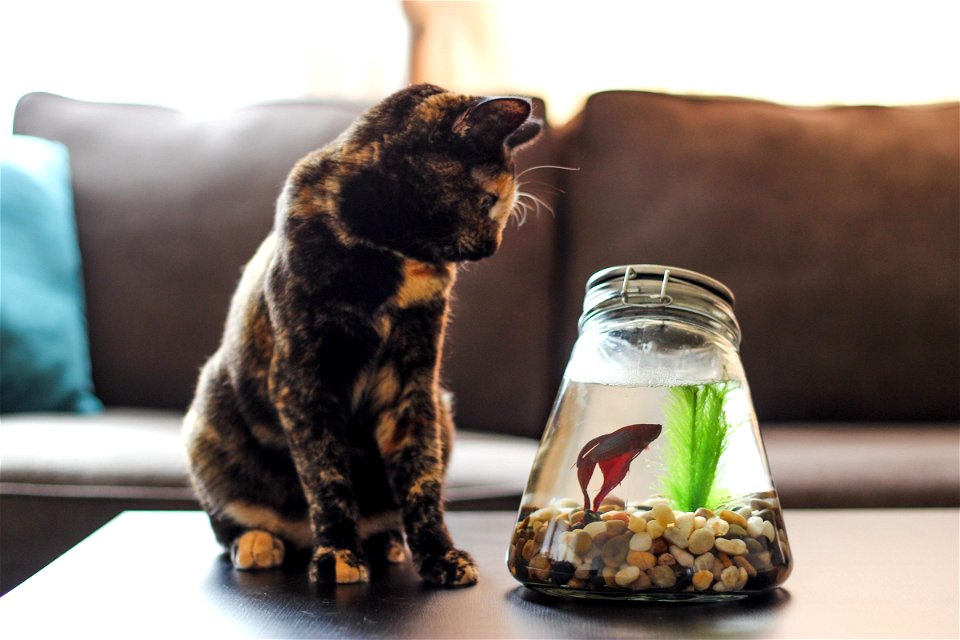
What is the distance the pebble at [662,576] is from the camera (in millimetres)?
525

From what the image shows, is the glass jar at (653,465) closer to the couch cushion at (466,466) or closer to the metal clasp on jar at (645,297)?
the metal clasp on jar at (645,297)

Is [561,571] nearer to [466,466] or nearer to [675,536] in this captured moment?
[675,536]

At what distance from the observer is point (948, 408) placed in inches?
65.4

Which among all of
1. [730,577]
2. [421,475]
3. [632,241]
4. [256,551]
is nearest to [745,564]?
[730,577]

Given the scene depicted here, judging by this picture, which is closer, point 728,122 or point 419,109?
point 419,109

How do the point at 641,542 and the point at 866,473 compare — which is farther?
the point at 866,473

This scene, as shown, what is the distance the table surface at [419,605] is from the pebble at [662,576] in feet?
0.06

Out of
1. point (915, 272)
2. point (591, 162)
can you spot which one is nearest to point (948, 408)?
point (915, 272)

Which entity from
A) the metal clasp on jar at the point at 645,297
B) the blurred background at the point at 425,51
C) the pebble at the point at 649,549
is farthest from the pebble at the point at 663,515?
the blurred background at the point at 425,51

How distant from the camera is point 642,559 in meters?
0.52

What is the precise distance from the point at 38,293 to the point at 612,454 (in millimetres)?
1193

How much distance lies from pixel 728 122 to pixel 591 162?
0.89ft

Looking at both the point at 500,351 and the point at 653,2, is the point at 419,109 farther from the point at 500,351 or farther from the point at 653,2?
the point at 653,2

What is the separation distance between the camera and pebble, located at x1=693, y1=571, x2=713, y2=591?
528 mm
